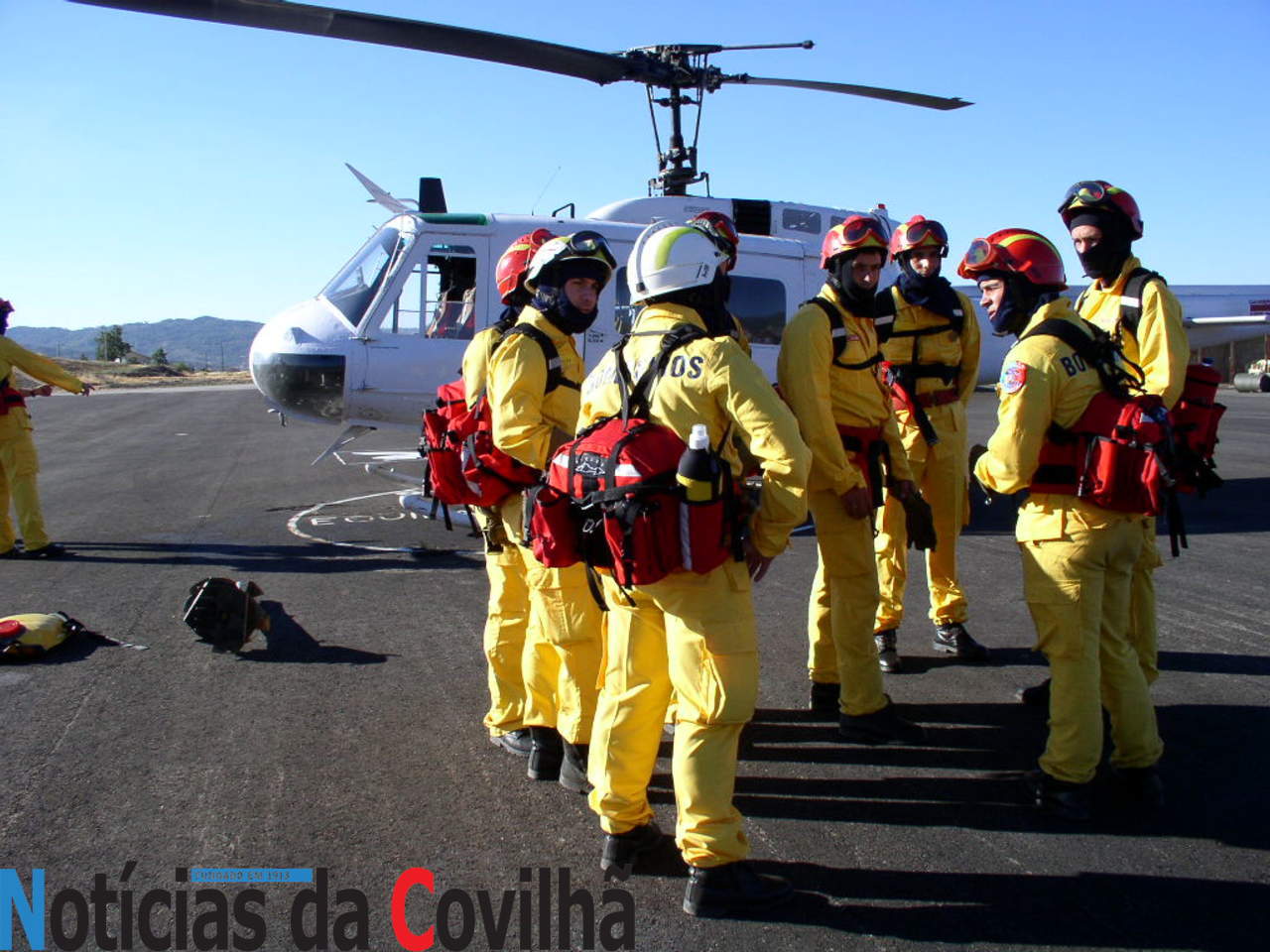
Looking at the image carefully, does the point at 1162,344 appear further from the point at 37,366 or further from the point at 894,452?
the point at 37,366

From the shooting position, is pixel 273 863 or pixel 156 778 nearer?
pixel 273 863

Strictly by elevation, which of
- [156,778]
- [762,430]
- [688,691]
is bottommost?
[156,778]

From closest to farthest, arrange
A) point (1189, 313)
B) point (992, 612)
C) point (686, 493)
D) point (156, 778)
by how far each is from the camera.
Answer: point (686, 493) → point (156, 778) → point (992, 612) → point (1189, 313)

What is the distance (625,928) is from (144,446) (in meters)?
16.9

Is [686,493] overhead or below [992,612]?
overhead

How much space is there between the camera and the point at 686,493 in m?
3.08

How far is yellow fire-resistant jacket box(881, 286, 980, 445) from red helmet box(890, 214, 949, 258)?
26cm

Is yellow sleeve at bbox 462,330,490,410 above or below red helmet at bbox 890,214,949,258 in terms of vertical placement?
below

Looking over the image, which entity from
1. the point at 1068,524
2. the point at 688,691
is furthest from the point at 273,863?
the point at 1068,524

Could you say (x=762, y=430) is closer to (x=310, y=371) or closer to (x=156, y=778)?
(x=156, y=778)

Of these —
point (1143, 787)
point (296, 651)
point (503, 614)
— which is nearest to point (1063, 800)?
point (1143, 787)

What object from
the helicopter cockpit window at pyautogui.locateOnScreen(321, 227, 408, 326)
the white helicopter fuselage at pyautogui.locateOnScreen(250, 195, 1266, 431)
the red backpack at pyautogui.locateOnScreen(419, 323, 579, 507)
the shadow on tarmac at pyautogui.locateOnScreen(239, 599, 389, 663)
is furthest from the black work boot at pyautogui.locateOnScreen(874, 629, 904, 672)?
the helicopter cockpit window at pyautogui.locateOnScreen(321, 227, 408, 326)

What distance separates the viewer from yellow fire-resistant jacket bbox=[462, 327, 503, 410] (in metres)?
4.42

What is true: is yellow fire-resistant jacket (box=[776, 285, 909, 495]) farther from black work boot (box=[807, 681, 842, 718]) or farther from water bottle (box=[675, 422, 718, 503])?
water bottle (box=[675, 422, 718, 503])
